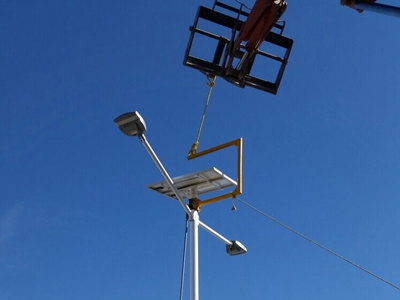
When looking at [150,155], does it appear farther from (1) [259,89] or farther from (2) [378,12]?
(2) [378,12]

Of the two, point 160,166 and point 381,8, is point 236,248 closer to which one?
point 160,166

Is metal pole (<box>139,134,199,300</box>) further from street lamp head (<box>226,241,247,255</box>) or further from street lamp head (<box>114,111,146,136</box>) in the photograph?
street lamp head (<box>226,241,247,255</box>)

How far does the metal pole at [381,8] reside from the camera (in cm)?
563

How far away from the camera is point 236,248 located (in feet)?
39.7

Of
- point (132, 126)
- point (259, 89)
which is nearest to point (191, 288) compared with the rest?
point (132, 126)

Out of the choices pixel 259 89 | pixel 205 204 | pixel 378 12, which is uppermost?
pixel 378 12

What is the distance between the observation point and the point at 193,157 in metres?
12.6

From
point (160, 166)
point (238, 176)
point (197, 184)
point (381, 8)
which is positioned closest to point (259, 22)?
point (238, 176)

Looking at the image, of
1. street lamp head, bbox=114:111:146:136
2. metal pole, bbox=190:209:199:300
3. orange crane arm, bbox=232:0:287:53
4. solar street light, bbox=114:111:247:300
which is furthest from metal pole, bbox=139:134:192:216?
orange crane arm, bbox=232:0:287:53

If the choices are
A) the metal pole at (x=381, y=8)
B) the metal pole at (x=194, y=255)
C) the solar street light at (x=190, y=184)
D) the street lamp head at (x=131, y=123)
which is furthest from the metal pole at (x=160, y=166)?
the metal pole at (x=381, y=8)

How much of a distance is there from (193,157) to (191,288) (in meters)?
2.93

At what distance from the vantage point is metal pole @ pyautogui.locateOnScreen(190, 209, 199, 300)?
415 inches

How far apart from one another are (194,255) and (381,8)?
6211 mm

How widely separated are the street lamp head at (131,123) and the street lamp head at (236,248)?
2.89m
